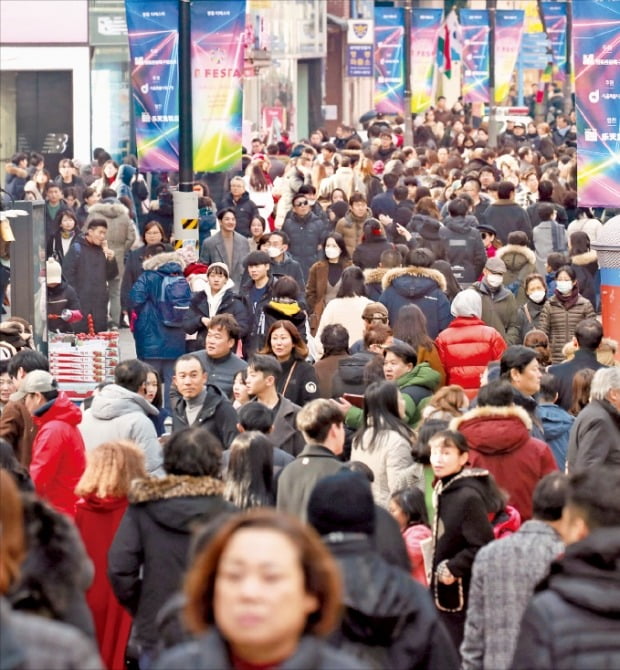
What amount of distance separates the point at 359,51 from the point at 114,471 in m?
40.2

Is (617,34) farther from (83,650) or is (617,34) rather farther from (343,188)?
(83,650)

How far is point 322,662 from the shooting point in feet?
13.3

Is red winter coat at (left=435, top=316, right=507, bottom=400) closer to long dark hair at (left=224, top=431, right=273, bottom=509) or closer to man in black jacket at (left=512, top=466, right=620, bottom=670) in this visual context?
long dark hair at (left=224, top=431, right=273, bottom=509)

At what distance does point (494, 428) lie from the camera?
28.3 ft

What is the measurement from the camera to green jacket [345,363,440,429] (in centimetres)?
1060

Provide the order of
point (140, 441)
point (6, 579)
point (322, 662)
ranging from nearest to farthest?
point (322, 662), point (6, 579), point (140, 441)

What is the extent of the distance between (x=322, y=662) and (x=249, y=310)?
10.6 metres

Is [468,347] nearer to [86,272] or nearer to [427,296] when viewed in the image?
[427,296]

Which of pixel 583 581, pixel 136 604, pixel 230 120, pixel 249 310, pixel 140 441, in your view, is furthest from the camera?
pixel 230 120

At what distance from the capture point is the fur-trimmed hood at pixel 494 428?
8625 millimetres

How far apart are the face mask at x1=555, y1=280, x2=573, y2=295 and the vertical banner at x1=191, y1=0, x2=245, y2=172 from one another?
15.6 ft

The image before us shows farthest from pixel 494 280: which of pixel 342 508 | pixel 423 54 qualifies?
pixel 423 54

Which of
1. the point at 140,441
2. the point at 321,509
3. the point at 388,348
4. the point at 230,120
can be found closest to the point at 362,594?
the point at 321,509

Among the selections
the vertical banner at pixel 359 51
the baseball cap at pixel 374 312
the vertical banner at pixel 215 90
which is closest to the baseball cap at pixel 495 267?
the baseball cap at pixel 374 312
